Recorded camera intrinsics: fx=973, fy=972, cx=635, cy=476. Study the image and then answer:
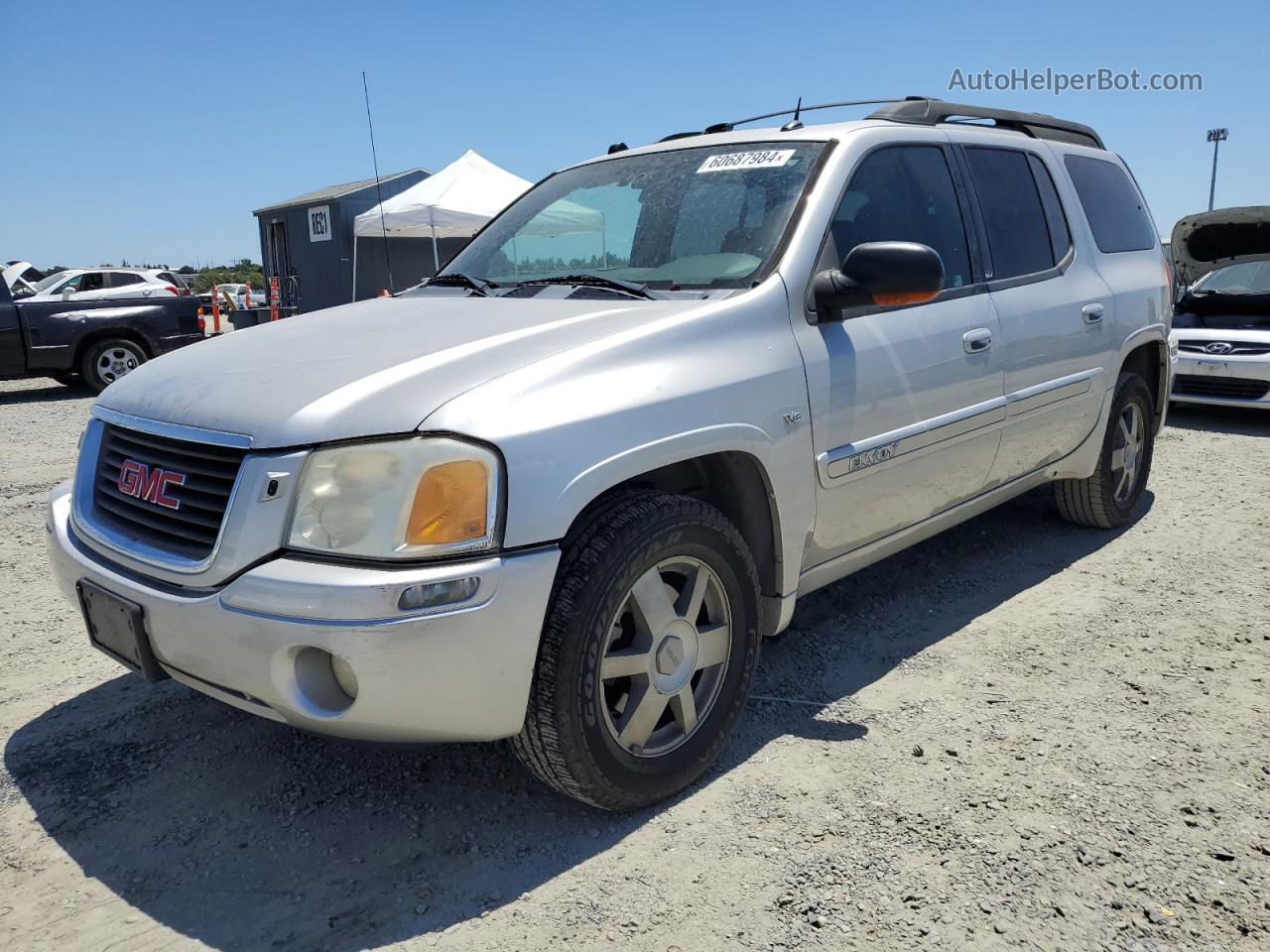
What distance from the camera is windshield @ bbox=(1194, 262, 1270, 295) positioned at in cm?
859

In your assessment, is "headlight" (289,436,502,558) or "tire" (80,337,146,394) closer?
"headlight" (289,436,502,558)

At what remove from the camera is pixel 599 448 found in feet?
7.38

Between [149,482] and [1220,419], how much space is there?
8640mm

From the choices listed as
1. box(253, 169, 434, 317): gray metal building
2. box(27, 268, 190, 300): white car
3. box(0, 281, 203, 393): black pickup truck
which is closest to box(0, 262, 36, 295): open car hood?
box(27, 268, 190, 300): white car

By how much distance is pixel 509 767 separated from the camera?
2770 millimetres

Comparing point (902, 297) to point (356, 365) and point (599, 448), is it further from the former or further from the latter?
point (356, 365)

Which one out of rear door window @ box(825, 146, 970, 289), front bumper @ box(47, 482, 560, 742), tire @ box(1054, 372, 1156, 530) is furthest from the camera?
tire @ box(1054, 372, 1156, 530)

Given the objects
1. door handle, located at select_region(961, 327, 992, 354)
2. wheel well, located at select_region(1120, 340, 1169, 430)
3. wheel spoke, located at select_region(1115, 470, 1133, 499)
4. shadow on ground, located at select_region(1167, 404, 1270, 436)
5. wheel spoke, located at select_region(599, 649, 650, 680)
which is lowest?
shadow on ground, located at select_region(1167, 404, 1270, 436)

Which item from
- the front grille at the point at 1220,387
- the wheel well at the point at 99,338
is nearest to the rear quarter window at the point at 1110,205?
the front grille at the point at 1220,387

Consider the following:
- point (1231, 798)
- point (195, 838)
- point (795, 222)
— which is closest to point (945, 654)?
point (1231, 798)

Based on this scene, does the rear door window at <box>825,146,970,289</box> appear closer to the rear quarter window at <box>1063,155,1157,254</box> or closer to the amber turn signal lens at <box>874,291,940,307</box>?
the amber turn signal lens at <box>874,291,940,307</box>

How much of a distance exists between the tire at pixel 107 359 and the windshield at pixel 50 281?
164 centimetres

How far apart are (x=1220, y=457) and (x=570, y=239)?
17.9 ft

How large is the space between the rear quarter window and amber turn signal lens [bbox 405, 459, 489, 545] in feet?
11.4
